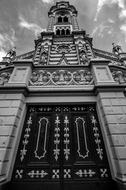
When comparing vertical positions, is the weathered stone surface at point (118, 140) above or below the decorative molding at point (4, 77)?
below

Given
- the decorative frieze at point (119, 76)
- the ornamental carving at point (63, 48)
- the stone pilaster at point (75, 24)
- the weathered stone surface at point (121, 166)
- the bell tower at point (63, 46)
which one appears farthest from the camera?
the stone pilaster at point (75, 24)

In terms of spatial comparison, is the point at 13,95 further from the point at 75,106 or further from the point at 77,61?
the point at 77,61

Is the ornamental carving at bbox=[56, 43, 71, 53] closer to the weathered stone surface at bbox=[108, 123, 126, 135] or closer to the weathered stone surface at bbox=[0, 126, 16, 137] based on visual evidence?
the weathered stone surface at bbox=[108, 123, 126, 135]

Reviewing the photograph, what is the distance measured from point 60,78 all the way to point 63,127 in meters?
2.38

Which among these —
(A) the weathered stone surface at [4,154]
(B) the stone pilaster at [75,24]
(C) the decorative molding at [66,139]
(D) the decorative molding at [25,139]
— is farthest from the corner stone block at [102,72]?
(B) the stone pilaster at [75,24]

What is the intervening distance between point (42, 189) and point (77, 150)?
1584mm

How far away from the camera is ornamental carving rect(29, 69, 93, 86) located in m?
5.78

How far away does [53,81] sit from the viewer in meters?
5.87

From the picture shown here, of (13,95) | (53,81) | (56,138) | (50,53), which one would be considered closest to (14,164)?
(56,138)

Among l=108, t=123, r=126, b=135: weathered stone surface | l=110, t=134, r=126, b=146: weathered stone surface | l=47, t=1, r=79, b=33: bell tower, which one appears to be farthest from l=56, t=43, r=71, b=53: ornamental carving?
l=110, t=134, r=126, b=146: weathered stone surface

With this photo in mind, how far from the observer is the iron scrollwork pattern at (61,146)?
13.0 ft

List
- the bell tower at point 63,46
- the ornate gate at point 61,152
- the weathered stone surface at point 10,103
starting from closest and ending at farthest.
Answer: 1. the ornate gate at point 61,152
2. the weathered stone surface at point 10,103
3. the bell tower at point 63,46

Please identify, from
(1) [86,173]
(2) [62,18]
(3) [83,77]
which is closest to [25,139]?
(1) [86,173]

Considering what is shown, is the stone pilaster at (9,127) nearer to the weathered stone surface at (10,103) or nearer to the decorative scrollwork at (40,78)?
the weathered stone surface at (10,103)
